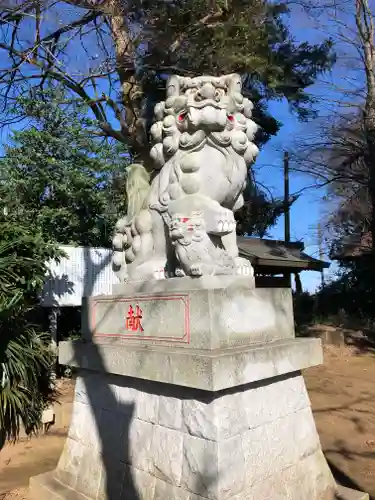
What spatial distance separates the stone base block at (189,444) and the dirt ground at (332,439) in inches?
38.0

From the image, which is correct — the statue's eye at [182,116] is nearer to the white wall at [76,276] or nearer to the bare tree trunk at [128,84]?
the white wall at [76,276]

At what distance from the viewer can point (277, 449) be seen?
9.20 ft

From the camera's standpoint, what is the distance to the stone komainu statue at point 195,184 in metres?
2.88

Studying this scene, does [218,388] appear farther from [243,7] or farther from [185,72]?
[243,7]

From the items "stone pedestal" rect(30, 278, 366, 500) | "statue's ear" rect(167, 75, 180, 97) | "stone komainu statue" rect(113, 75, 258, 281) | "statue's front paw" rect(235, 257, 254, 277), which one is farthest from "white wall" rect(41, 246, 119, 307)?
"statue's front paw" rect(235, 257, 254, 277)

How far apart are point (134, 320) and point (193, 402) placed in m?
0.75

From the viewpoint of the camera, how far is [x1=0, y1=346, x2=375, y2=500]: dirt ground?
13.9ft

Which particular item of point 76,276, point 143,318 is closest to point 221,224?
point 143,318

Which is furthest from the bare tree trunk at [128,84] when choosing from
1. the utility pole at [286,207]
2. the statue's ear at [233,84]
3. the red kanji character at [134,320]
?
the red kanji character at [134,320]

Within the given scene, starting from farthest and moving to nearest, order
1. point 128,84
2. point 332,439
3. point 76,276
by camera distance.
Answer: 1. point 128,84
2. point 76,276
3. point 332,439

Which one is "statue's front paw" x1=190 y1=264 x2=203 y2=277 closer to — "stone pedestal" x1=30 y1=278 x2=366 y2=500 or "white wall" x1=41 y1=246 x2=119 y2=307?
"stone pedestal" x1=30 y1=278 x2=366 y2=500

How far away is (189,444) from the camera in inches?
102

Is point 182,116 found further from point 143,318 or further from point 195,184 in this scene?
point 143,318

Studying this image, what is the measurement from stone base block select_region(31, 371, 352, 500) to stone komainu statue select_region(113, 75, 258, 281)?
2.62 feet
